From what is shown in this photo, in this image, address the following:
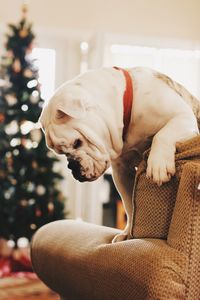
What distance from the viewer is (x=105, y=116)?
152 centimetres

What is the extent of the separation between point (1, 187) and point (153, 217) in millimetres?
2941

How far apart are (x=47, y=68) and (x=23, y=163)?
145 cm

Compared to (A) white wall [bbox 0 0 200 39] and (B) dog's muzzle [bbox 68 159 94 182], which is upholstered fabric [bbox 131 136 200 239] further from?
(A) white wall [bbox 0 0 200 39]

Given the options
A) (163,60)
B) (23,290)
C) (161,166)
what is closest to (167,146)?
(161,166)

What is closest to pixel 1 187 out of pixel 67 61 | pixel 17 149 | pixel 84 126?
pixel 17 149

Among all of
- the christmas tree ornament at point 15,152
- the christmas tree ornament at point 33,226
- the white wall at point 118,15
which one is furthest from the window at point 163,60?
the christmas tree ornament at point 33,226

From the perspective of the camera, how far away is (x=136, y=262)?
993 mm

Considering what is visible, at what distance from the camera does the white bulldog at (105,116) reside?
1.49m

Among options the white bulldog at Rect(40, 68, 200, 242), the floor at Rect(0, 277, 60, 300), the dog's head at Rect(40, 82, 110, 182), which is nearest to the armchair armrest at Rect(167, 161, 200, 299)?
the white bulldog at Rect(40, 68, 200, 242)

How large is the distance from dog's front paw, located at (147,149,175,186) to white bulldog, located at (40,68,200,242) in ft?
0.79

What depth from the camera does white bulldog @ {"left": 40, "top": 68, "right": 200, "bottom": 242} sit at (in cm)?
149

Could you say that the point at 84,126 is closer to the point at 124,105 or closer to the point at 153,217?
the point at 124,105

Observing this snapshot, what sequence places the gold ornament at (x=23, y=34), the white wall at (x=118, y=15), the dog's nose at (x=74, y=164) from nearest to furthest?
1. the dog's nose at (x=74, y=164)
2. the gold ornament at (x=23, y=34)
3. the white wall at (x=118, y=15)

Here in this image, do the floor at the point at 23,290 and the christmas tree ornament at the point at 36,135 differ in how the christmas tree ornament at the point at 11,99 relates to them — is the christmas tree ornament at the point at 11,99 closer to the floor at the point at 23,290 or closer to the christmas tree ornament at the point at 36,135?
the christmas tree ornament at the point at 36,135
